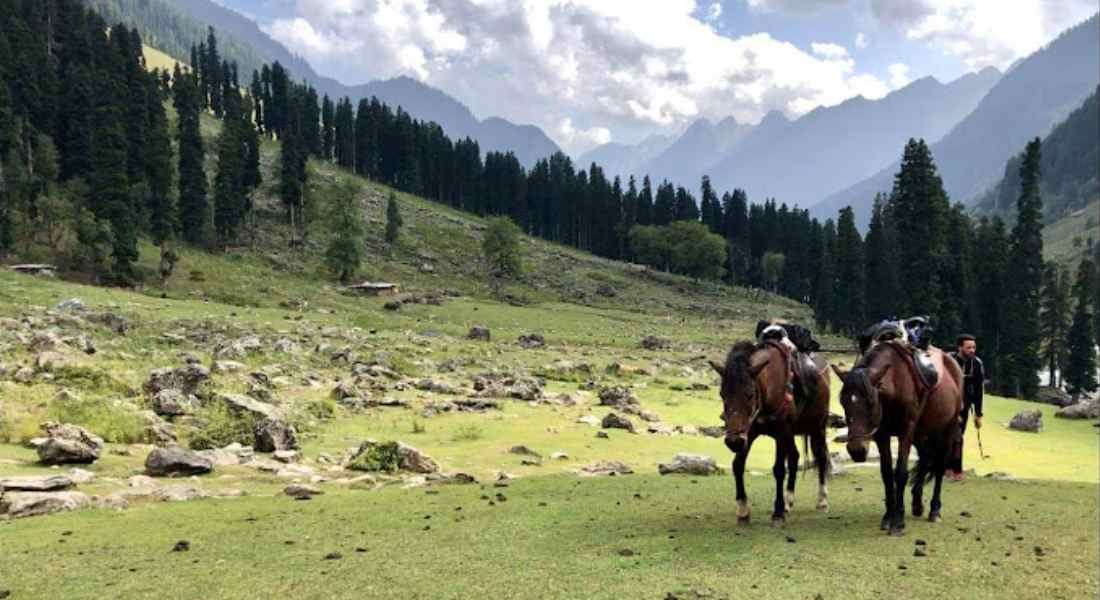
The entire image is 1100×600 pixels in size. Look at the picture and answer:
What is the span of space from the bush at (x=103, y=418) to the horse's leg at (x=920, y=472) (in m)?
15.9

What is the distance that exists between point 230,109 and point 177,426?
470ft

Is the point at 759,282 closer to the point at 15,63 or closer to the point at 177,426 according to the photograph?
the point at 15,63

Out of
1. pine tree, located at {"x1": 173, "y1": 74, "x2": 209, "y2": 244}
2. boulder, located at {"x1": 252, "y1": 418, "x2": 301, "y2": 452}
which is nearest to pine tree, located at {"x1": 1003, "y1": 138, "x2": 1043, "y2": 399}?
boulder, located at {"x1": 252, "y1": 418, "x2": 301, "y2": 452}

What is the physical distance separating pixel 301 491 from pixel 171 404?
27.0 feet

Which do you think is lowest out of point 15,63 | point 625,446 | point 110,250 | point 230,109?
point 625,446

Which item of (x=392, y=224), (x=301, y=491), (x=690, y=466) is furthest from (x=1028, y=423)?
(x=392, y=224)

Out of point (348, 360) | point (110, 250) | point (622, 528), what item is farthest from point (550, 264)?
point (622, 528)

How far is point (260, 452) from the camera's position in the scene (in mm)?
15352

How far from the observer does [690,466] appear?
1516cm

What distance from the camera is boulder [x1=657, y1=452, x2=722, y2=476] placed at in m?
15.1

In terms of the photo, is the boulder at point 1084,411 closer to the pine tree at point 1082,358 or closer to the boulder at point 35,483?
the boulder at point 35,483

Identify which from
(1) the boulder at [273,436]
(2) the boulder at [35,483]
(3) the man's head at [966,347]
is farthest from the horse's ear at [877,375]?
(2) the boulder at [35,483]

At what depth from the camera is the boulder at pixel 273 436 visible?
15438 mm

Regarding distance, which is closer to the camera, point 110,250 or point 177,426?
point 177,426
